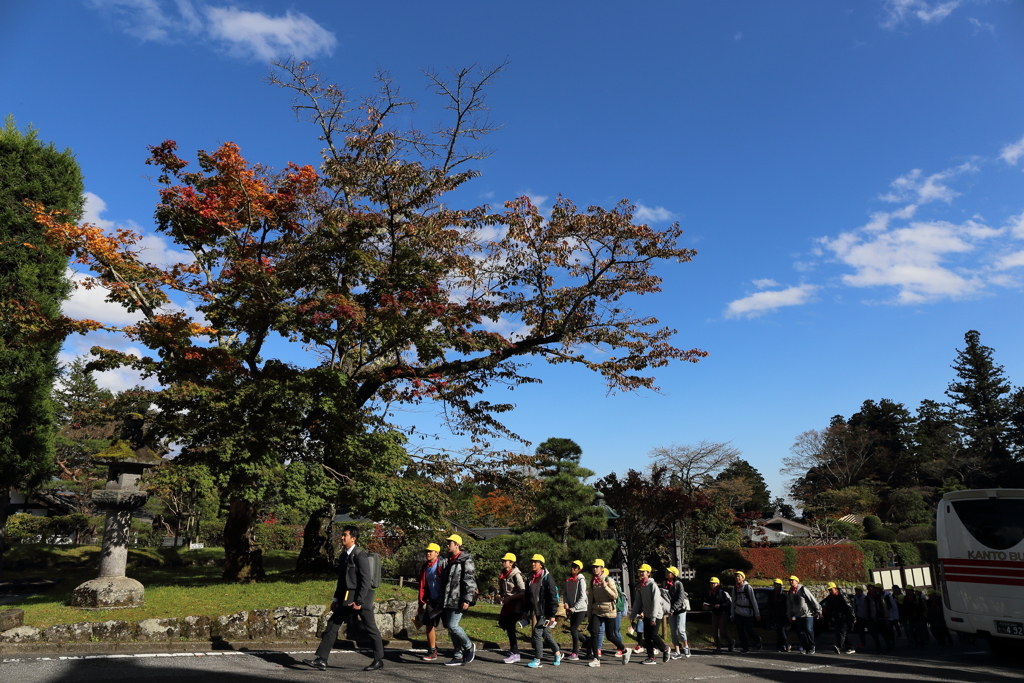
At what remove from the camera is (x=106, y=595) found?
31.8 feet

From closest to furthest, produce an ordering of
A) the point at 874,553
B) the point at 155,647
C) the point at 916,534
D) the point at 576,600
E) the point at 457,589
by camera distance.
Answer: the point at 457,589, the point at 155,647, the point at 576,600, the point at 874,553, the point at 916,534

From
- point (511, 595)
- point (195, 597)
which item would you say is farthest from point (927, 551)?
point (195, 597)

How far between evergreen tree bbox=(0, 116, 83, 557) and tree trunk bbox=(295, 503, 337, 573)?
292 inches

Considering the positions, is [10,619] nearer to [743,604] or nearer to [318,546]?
[318,546]

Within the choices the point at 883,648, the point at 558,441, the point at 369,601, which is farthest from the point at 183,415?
the point at 558,441

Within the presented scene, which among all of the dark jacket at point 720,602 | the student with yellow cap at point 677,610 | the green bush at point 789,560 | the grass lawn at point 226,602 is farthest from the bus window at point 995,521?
the green bush at point 789,560

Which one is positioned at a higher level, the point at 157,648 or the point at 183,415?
the point at 183,415

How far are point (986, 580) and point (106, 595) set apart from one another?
594 inches

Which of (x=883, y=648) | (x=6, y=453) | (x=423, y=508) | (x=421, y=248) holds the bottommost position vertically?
(x=883, y=648)

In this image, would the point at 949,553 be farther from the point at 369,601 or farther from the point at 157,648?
the point at 157,648

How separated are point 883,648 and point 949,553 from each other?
4.65 m

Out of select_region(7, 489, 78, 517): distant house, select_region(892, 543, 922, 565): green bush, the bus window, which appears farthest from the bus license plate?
select_region(7, 489, 78, 517): distant house

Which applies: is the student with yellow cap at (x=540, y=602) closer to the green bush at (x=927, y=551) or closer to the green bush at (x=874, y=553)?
the green bush at (x=874, y=553)

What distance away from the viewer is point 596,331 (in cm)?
1519
